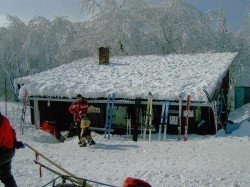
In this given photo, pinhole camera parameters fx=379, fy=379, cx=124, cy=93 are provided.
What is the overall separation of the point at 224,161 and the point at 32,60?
3123 centimetres

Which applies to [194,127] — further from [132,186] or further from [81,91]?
[132,186]

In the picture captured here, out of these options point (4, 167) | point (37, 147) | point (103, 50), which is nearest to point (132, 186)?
point (4, 167)

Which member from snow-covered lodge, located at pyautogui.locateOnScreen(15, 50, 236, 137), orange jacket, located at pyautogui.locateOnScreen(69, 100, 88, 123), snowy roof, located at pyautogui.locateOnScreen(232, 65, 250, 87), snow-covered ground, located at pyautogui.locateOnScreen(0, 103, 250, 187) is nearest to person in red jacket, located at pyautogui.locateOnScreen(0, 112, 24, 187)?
snow-covered ground, located at pyautogui.locateOnScreen(0, 103, 250, 187)

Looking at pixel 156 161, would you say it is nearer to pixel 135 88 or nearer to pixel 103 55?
pixel 135 88

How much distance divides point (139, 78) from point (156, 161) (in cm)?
743

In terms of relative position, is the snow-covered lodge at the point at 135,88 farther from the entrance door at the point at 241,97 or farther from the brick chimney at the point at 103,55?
the entrance door at the point at 241,97

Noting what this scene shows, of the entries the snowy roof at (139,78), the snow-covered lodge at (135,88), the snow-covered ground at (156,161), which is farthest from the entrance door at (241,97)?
the snow-covered ground at (156,161)

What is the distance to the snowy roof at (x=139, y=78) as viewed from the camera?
15.2m

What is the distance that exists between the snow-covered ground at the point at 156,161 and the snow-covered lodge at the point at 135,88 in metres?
1.45

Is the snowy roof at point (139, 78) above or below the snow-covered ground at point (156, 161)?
above

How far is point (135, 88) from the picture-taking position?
15.8 meters

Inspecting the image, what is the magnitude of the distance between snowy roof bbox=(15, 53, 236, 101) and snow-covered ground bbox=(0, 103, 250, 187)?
2.00 m

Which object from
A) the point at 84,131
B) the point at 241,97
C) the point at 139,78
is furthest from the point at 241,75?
the point at 84,131

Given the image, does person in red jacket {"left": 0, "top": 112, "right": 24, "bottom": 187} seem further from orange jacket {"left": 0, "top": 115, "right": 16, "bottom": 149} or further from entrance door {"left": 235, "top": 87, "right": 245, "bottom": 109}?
entrance door {"left": 235, "top": 87, "right": 245, "bottom": 109}
